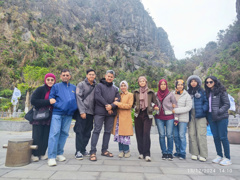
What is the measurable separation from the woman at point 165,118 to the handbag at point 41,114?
2073 millimetres

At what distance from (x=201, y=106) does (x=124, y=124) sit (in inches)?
62.1

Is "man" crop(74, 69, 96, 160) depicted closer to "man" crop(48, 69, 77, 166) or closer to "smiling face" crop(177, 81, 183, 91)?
"man" crop(48, 69, 77, 166)

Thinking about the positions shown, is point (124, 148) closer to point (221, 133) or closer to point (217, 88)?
point (221, 133)

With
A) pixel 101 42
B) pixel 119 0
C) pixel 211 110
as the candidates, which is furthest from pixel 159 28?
pixel 211 110

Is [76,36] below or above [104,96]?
above

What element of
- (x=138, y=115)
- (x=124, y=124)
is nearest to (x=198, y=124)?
(x=138, y=115)

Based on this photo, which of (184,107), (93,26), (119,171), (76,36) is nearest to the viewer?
(119,171)

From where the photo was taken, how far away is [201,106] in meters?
3.05

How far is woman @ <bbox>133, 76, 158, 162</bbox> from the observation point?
2963 millimetres

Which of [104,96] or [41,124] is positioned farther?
[104,96]

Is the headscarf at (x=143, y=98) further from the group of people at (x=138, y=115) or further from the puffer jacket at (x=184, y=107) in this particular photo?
the puffer jacket at (x=184, y=107)

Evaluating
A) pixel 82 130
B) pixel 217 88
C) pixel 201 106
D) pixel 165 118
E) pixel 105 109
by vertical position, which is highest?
pixel 217 88

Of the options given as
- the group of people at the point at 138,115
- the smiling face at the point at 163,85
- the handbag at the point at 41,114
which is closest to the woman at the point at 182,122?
the group of people at the point at 138,115

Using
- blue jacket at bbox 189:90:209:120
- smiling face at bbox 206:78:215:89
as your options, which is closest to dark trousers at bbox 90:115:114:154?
blue jacket at bbox 189:90:209:120
